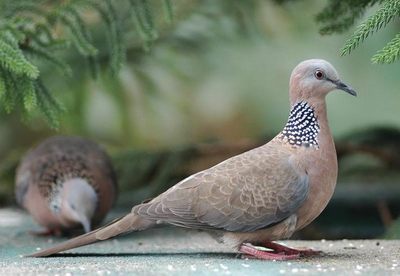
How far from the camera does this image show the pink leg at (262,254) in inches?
191

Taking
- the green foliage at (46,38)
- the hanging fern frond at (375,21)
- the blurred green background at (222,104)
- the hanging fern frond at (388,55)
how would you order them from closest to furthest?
the hanging fern frond at (388,55) < the hanging fern frond at (375,21) < the green foliage at (46,38) < the blurred green background at (222,104)

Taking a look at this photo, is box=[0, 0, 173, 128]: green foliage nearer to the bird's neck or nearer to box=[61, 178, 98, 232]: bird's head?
box=[61, 178, 98, 232]: bird's head

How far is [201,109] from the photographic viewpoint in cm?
1040

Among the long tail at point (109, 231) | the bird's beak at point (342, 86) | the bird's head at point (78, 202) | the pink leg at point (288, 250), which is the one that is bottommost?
the pink leg at point (288, 250)

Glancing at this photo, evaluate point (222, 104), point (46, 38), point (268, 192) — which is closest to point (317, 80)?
point (268, 192)

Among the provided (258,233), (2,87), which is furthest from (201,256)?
(2,87)

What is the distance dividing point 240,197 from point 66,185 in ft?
6.23

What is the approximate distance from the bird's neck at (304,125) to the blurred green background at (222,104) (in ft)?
4.51

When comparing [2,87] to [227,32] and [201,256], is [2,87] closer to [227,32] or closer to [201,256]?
[201,256]

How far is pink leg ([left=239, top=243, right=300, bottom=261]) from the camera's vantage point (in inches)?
191

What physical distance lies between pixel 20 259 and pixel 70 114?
3354mm

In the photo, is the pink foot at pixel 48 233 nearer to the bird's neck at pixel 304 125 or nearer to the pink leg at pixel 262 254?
the pink leg at pixel 262 254

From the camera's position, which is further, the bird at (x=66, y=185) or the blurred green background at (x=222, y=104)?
the blurred green background at (x=222, y=104)

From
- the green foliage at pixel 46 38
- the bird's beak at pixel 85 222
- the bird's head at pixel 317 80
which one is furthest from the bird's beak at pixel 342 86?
the bird's beak at pixel 85 222
